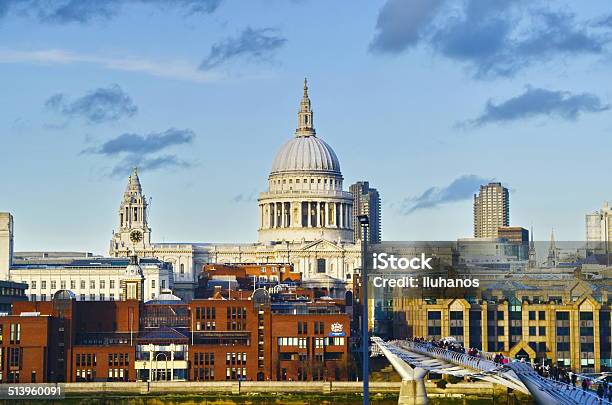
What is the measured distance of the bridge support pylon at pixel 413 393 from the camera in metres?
78.7

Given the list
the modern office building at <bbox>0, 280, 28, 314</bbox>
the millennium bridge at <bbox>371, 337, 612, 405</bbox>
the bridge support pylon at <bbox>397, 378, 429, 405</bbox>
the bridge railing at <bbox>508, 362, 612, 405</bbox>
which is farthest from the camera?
the modern office building at <bbox>0, 280, 28, 314</bbox>

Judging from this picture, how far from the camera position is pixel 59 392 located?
128m

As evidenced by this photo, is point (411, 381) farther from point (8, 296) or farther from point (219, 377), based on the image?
point (8, 296)

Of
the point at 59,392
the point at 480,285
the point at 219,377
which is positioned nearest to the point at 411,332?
the point at 480,285

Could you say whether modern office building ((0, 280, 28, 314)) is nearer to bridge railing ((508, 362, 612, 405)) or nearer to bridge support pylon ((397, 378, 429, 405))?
bridge support pylon ((397, 378, 429, 405))

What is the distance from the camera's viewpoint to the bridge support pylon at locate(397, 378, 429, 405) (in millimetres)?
78688

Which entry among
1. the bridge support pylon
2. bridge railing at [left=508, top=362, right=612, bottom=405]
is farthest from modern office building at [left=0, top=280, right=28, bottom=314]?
bridge railing at [left=508, top=362, right=612, bottom=405]

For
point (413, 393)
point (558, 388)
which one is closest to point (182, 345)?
point (413, 393)

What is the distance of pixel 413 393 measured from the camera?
7919 cm

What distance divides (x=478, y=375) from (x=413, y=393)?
2.66 meters

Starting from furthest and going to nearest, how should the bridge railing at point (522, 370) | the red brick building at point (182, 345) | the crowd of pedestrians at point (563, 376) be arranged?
the red brick building at point (182, 345) → the crowd of pedestrians at point (563, 376) → the bridge railing at point (522, 370)

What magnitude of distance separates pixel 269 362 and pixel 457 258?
580 inches

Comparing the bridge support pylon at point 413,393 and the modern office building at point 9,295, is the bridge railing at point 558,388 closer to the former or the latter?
the bridge support pylon at point 413,393

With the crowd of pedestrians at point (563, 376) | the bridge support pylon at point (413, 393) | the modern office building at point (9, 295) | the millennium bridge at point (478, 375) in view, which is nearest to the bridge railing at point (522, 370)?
the millennium bridge at point (478, 375)
